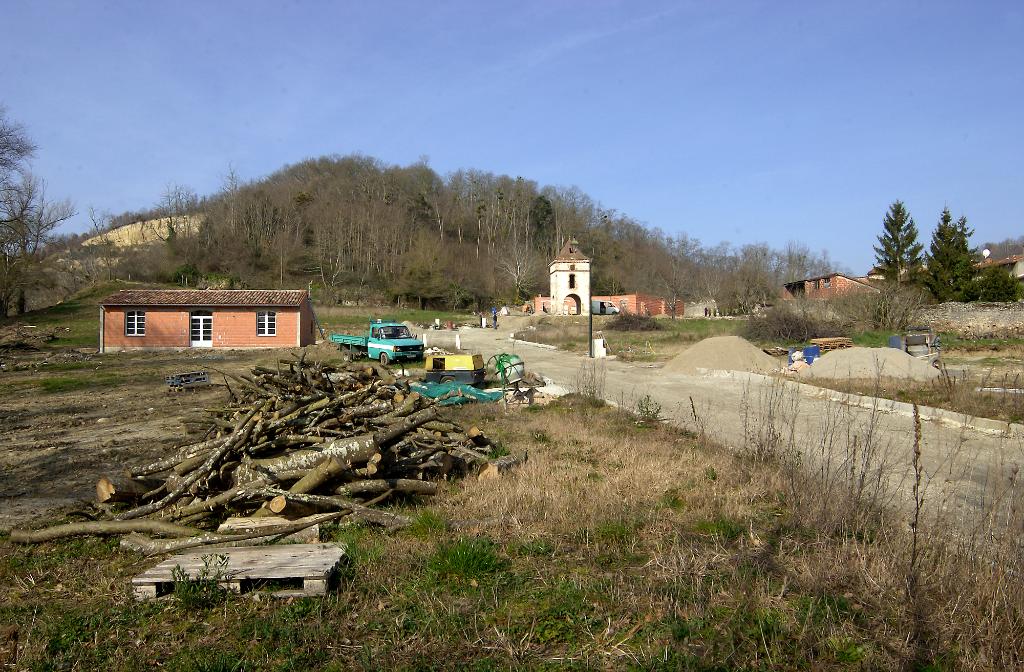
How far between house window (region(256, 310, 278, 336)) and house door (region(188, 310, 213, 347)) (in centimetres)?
270

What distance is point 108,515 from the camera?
663 centimetres

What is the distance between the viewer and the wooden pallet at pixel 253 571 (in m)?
4.57

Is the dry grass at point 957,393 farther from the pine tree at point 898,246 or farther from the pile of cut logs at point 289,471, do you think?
the pine tree at point 898,246

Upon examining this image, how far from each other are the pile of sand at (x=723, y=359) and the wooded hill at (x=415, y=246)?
1890 inches

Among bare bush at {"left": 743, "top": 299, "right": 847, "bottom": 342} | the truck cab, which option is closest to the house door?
the truck cab

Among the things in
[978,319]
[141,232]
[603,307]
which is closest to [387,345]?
[978,319]

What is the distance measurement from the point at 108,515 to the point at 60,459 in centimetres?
421

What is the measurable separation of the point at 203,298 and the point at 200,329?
5.97ft

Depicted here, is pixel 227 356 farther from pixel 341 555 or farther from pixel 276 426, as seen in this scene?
pixel 341 555

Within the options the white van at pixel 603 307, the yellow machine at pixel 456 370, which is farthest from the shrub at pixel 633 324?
the yellow machine at pixel 456 370

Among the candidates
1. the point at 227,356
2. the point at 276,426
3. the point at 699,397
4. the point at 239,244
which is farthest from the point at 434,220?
the point at 276,426

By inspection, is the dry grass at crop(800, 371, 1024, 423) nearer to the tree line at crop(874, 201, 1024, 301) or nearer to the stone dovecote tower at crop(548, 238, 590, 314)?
the tree line at crop(874, 201, 1024, 301)

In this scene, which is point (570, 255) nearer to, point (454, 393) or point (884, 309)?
point (884, 309)

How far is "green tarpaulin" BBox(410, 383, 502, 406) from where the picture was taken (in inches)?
581
